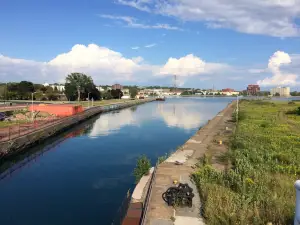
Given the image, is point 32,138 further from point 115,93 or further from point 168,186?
point 115,93

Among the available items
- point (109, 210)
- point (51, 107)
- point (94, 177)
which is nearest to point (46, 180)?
point (94, 177)

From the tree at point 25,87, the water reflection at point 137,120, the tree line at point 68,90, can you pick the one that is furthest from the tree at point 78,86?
the water reflection at point 137,120

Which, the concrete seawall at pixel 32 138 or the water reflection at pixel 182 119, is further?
the water reflection at pixel 182 119

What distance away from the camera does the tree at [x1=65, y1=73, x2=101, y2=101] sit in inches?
3696

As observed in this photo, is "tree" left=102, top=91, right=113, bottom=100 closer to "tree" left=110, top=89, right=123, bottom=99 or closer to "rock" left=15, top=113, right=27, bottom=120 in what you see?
"tree" left=110, top=89, right=123, bottom=99

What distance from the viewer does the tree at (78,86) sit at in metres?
93.9

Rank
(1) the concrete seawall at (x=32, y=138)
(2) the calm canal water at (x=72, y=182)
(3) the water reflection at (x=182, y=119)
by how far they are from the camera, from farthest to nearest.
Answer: (3) the water reflection at (x=182, y=119) → (1) the concrete seawall at (x=32, y=138) → (2) the calm canal water at (x=72, y=182)

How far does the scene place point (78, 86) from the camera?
94.4 meters

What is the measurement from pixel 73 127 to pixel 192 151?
2582 centimetres

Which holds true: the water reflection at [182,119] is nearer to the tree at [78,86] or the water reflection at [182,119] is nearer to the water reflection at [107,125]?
the water reflection at [107,125]

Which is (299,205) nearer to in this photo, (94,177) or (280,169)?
(280,169)

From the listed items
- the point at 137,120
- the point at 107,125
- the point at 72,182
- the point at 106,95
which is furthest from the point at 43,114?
the point at 106,95

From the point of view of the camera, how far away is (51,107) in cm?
4462

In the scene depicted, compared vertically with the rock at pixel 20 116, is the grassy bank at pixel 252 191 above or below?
below
